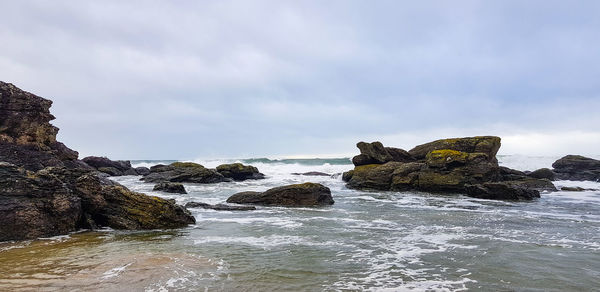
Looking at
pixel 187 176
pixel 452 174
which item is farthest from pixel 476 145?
pixel 187 176

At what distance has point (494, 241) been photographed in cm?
887

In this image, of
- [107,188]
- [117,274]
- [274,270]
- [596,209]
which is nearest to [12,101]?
[107,188]

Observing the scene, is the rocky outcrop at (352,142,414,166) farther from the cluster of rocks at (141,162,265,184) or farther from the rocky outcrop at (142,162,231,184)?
the rocky outcrop at (142,162,231,184)

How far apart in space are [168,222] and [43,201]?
3.11 metres

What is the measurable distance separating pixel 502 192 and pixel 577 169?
23.2 metres

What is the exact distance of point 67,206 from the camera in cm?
948

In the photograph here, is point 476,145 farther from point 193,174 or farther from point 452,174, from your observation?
point 193,174

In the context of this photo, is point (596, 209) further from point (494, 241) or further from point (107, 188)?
point (107, 188)

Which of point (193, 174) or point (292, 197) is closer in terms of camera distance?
point (292, 197)

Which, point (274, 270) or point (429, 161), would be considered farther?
point (429, 161)

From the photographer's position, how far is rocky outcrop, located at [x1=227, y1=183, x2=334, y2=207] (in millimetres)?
16625

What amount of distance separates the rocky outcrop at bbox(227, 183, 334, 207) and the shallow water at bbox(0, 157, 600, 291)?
13.8 ft

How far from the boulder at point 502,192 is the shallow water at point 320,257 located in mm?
7670

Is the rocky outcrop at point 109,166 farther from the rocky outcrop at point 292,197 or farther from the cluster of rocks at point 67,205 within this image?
the rocky outcrop at point 292,197
